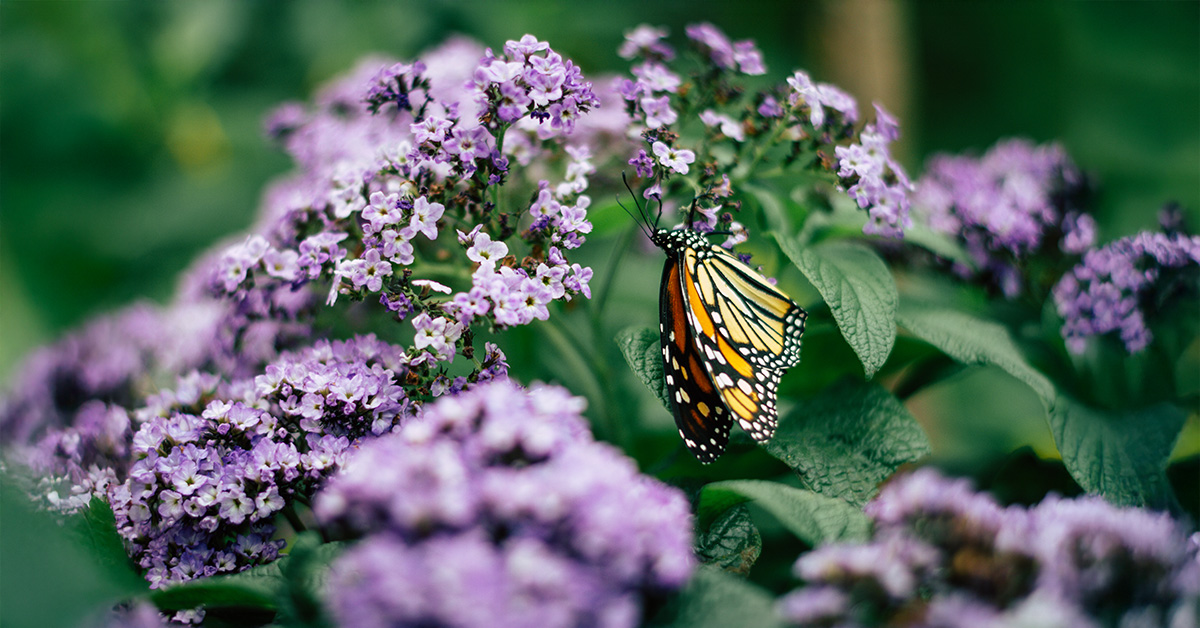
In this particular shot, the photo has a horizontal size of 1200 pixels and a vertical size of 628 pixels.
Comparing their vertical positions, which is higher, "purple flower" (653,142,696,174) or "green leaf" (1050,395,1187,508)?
"purple flower" (653,142,696,174)

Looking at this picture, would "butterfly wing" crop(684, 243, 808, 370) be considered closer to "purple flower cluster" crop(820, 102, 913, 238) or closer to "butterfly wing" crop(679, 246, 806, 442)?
"butterfly wing" crop(679, 246, 806, 442)

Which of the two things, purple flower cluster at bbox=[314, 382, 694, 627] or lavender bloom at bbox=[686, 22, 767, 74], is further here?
lavender bloom at bbox=[686, 22, 767, 74]

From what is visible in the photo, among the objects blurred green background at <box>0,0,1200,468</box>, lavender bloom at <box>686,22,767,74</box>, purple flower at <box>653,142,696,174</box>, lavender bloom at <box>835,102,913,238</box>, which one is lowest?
blurred green background at <box>0,0,1200,468</box>

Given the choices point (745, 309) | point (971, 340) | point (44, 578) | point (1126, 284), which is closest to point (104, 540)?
point (44, 578)

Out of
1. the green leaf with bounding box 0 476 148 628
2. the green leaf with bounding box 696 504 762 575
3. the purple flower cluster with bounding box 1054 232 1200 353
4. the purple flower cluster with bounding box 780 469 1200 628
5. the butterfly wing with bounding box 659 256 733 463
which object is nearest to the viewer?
the purple flower cluster with bounding box 780 469 1200 628

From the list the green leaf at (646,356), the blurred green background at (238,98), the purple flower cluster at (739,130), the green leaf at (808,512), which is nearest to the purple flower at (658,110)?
the purple flower cluster at (739,130)

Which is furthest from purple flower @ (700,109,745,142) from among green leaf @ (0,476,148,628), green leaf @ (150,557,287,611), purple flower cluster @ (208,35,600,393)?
green leaf @ (0,476,148,628)

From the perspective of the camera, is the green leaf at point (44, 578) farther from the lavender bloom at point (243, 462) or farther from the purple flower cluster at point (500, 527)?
the purple flower cluster at point (500, 527)

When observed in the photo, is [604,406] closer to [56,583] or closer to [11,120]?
[56,583]
